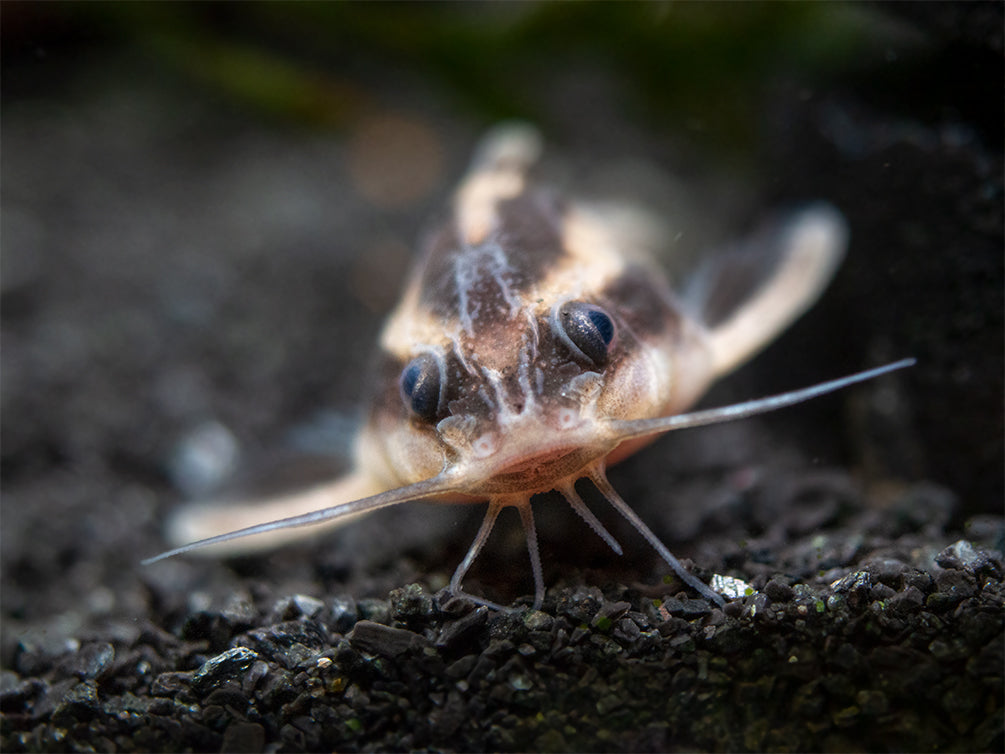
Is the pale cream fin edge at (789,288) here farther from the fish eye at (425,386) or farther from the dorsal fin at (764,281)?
the fish eye at (425,386)

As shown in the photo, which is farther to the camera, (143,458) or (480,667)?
(143,458)

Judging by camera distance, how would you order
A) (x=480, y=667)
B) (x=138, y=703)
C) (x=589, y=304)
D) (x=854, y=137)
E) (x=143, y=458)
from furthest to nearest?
(x=143, y=458) → (x=854, y=137) → (x=589, y=304) → (x=138, y=703) → (x=480, y=667)

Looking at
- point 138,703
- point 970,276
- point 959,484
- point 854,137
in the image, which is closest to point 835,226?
point 854,137

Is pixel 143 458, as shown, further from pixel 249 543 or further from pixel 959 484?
pixel 959 484

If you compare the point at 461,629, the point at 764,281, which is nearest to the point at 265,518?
the point at 461,629

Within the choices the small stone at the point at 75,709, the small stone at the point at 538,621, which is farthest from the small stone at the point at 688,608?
the small stone at the point at 75,709

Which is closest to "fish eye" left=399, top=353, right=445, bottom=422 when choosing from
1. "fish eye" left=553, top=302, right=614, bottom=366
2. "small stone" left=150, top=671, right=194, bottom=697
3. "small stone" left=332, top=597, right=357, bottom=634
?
"fish eye" left=553, top=302, right=614, bottom=366

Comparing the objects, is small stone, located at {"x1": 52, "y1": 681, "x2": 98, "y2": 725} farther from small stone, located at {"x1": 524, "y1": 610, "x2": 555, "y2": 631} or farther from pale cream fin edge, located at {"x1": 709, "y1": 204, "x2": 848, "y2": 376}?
pale cream fin edge, located at {"x1": 709, "y1": 204, "x2": 848, "y2": 376}
